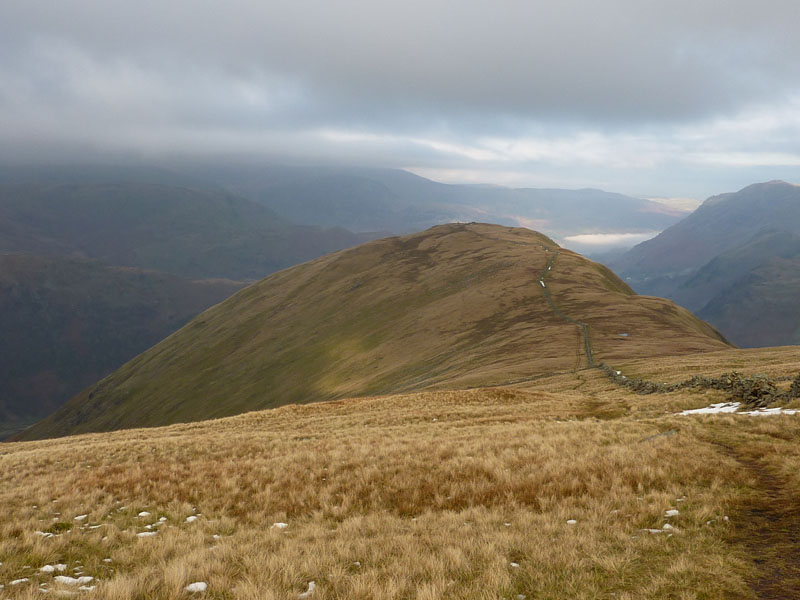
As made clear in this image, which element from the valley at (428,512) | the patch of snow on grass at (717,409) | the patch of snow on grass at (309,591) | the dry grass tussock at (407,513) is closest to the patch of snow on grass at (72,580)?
the valley at (428,512)

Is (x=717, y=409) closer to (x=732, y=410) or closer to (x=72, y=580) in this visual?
(x=732, y=410)

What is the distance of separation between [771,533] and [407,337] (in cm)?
10166

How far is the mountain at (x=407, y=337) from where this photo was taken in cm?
7075

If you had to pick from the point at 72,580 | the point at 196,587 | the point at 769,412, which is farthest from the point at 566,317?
the point at 72,580

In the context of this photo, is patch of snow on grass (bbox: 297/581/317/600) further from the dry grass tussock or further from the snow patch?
the snow patch

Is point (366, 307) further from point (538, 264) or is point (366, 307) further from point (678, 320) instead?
point (678, 320)

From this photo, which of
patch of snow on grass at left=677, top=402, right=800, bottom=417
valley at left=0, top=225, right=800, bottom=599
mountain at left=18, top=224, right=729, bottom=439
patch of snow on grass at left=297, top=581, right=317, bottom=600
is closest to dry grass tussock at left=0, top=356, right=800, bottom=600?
valley at left=0, top=225, right=800, bottom=599

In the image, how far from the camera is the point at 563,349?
2564 inches

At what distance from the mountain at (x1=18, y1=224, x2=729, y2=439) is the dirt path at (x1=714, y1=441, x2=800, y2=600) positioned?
43.8 meters

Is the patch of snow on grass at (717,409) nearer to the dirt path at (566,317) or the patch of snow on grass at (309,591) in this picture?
the patch of snow on grass at (309,591)

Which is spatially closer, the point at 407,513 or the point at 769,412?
the point at 407,513

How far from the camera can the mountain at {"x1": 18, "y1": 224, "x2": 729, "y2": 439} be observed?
232ft

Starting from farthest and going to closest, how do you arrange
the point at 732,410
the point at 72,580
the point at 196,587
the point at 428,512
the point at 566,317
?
the point at 566,317
the point at 732,410
the point at 428,512
the point at 72,580
the point at 196,587

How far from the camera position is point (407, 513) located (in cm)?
1361
